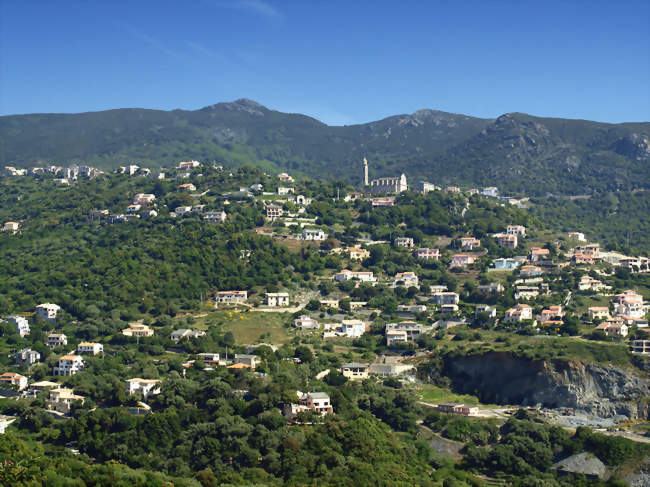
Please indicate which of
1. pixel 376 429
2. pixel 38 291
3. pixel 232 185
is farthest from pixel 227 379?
pixel 232 185

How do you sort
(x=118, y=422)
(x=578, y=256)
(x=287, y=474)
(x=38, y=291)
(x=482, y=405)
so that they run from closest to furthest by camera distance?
(x=287, y=474)
(x=118, y=422)
(x=482, y=405)
(x=38, y=291)
(x=578, y=256)

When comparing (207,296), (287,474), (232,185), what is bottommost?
(287,474)

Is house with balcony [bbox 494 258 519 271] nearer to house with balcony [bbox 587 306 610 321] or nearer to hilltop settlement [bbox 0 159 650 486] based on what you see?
hilltop settlement [bbox 0 159 650 486]

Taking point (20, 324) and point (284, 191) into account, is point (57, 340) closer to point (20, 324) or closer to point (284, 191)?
point (20, 324)

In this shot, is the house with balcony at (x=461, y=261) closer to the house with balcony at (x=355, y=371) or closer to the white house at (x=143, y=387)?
the house with balcony at (x=355, y=371)

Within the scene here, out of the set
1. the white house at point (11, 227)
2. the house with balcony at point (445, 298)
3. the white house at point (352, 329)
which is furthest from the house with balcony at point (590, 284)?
the white house at point (11, 227)

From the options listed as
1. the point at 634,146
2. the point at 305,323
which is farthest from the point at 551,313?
the point at 634,146

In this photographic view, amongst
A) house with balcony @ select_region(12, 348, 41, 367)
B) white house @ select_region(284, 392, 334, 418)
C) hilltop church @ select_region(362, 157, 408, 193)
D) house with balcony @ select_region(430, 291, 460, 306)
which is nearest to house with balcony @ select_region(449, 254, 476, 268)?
house with balcony @ select_region(430, 291, 460, 306)

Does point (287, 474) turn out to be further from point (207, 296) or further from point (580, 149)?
point (580, 149)
